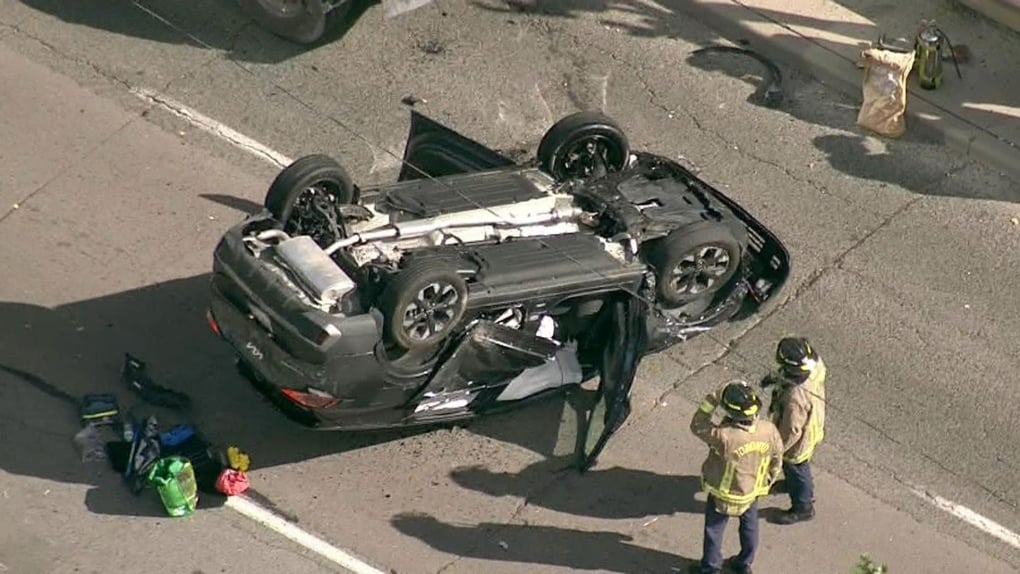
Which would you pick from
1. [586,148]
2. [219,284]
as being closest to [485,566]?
[219,284]

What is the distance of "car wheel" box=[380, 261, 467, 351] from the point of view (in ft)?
36.0

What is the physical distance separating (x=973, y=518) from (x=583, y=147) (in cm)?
360

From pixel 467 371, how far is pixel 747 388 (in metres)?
1.84

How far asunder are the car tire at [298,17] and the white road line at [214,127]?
1.18 metres

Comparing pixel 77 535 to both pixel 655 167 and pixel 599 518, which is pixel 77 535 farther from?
pixel 655 167

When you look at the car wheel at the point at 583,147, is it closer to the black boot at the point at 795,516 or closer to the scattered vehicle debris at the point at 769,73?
the scattered vehicle debris at the point at 769,73

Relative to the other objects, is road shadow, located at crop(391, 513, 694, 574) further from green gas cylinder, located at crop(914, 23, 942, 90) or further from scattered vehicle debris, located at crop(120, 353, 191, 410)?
green gas cylinder, located at crop(914, 23, 942, 90)

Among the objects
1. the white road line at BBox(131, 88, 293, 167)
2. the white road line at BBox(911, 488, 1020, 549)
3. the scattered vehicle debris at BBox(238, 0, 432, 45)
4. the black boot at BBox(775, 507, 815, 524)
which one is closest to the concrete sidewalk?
the scattered vehicle debris at BBox(238, 0, 432, 45)

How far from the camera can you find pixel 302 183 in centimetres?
1187

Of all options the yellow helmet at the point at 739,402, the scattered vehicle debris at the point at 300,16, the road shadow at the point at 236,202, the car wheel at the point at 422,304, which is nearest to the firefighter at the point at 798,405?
the yellow helmet at the point at 739,402

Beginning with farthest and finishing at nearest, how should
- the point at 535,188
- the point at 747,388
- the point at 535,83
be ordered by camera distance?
the point at 535,83 < the point at 535,188 < the point at 747,388

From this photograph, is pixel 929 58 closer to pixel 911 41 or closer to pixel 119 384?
pixel 911 41

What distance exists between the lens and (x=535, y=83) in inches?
607

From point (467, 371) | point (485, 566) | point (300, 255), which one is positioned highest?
point (300, 255)
